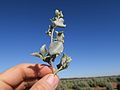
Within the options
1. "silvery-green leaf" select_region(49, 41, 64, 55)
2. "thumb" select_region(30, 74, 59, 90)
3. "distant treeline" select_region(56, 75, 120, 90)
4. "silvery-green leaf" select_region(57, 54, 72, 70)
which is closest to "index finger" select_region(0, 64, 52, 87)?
"thumb" select_region(30, 74, 59, 90)

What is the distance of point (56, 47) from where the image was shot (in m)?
3.80

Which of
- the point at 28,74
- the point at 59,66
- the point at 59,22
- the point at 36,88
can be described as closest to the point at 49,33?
the point at 59,22

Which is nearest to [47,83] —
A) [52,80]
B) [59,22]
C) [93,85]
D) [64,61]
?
[52,80]

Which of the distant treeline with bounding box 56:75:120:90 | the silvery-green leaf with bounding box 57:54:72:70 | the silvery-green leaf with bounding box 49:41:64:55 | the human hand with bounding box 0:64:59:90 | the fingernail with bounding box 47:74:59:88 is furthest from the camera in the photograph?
the distant treeline with bounding box 56:75:120:90

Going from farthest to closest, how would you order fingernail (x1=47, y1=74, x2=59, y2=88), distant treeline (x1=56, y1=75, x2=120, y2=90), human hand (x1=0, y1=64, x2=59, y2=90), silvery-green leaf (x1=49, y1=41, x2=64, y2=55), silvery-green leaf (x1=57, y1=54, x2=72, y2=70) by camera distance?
distant treeline (x1=56, y1=75, x2=120, y2=90), human hand (x1=0, y1=64, x2=59, y2=90), fingernail (x1=47, y1=74, x2=59, y2=88), silvery-green leaf (x1=57, y1=54, x2=72, y2=70), silvery-green leaf (x1=49, y1=41, x2=64, y2=55)

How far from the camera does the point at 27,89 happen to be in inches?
235

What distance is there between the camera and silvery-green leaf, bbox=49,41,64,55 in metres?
3.81

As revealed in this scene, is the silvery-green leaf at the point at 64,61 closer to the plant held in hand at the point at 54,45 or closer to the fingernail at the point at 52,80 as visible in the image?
the plant held in hand at the point at 54,45

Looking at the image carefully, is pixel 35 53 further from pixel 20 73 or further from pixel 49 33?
pixel 20 73

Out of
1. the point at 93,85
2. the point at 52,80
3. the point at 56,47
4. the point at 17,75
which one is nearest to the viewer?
the point at 56,47

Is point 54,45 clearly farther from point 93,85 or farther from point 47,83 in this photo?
point 93,85

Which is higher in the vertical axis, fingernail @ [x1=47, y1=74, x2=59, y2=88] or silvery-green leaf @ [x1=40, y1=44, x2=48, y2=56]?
silvery-green leaf @ [x1=40, y1=44, x2=48, y2=56]

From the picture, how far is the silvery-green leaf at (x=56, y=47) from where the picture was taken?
3.81m

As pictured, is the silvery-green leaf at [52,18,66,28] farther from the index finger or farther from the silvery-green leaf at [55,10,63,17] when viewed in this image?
the index finger
